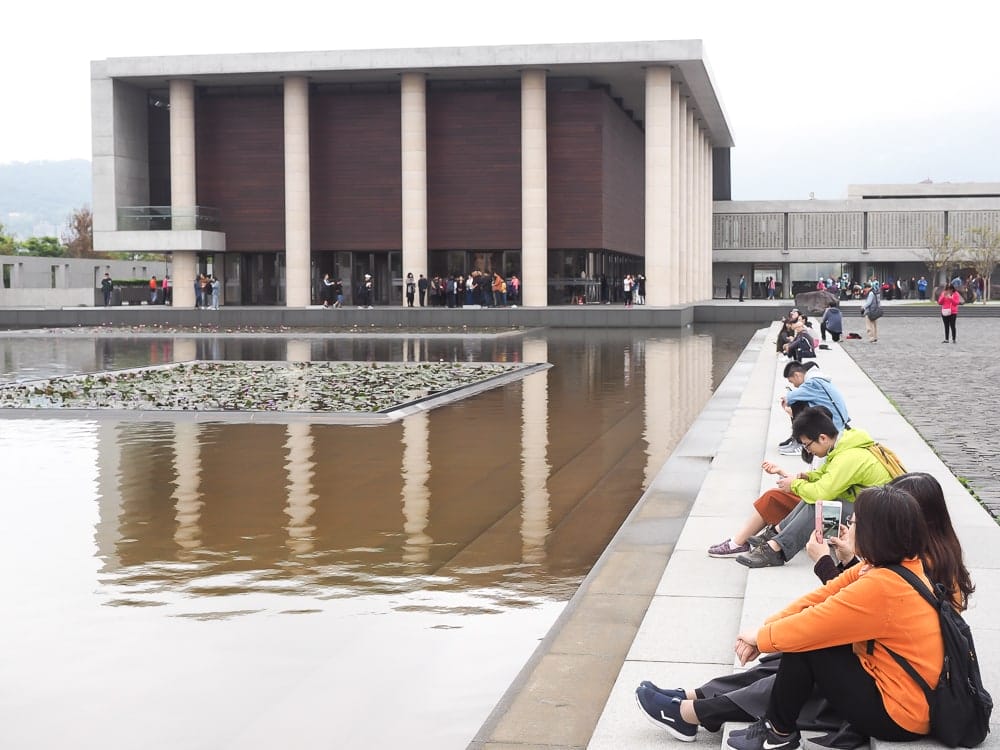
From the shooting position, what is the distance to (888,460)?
23.4 ft

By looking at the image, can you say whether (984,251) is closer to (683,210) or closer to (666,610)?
(683,210)

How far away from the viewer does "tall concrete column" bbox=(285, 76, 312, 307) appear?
177 feet

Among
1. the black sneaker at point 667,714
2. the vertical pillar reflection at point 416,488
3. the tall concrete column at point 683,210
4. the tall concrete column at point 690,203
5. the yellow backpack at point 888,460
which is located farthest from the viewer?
the tall concrete column at point 690,203

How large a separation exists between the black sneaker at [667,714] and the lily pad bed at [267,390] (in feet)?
38.1

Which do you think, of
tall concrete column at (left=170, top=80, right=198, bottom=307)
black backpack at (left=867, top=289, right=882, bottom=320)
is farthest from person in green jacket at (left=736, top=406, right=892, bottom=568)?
tall concrete column at (left=170, top=80, right=198, bottom=307)

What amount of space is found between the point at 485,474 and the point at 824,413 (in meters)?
5.58

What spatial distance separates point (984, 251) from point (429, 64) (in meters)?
43.1

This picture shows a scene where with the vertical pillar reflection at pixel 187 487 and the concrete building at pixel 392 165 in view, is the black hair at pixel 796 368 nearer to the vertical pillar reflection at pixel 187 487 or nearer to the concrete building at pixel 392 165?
the vertical pillar reflection at pixel 187 487

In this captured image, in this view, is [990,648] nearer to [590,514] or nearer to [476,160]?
[590,514]

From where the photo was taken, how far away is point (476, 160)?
54344 mm

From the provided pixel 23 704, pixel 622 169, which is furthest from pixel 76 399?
pixel 622 169

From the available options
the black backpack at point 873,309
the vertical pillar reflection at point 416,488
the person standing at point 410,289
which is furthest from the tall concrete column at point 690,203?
the vertical pillar reflection at point 416,488

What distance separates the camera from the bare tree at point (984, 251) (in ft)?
253

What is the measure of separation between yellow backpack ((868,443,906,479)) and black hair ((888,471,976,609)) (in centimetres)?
239
